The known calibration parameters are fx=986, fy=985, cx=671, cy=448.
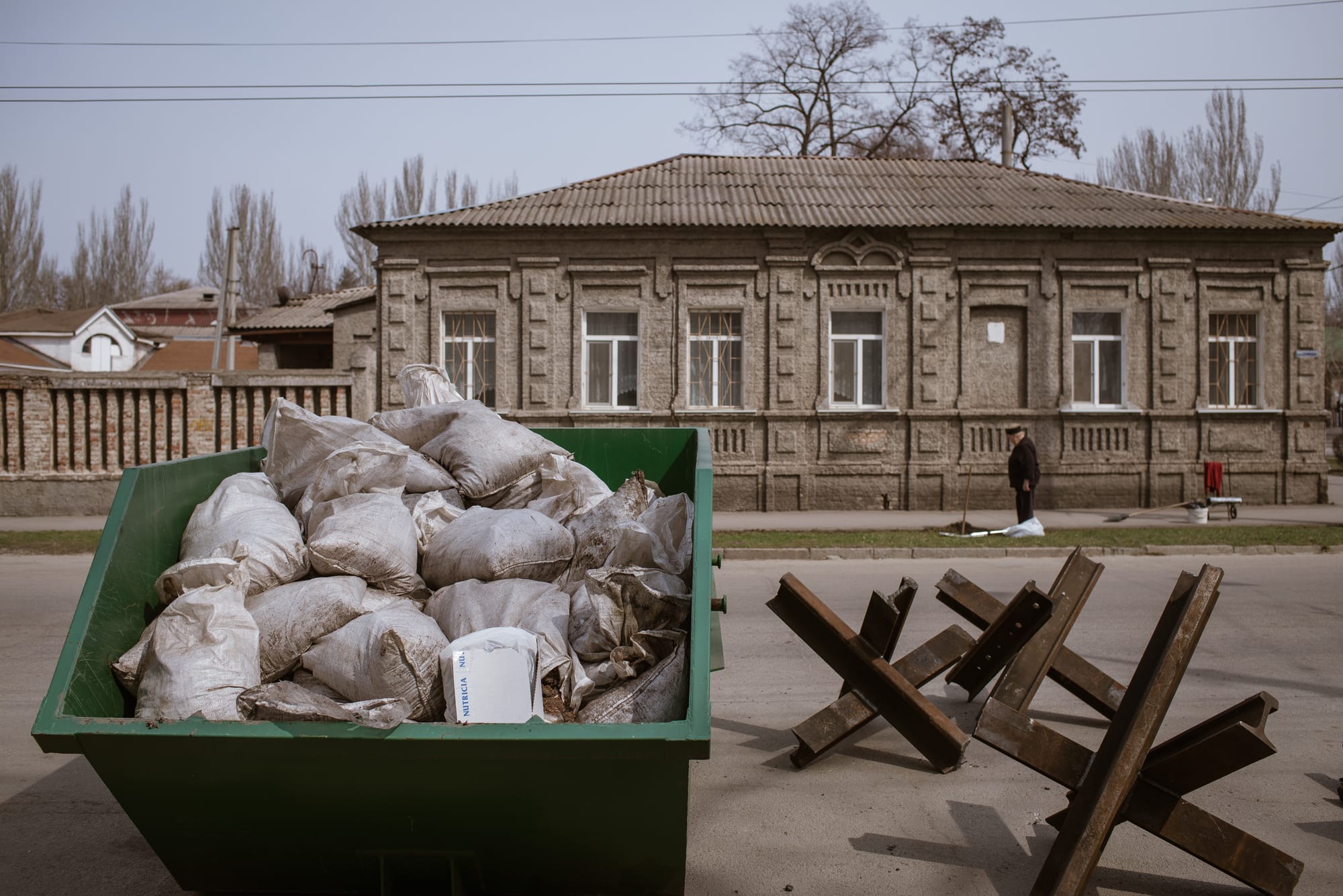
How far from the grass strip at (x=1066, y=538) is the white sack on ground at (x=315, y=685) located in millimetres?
8840

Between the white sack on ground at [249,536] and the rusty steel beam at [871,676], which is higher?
the white sack on ground at [249,536]

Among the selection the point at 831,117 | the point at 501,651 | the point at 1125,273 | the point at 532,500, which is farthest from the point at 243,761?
Answer: the point at 831,117

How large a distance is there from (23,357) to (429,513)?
37831mm

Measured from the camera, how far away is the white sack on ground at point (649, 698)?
2.79m

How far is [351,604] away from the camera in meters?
3.19

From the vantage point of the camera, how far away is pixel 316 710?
2424 mm

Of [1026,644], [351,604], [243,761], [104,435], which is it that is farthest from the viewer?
[104,435]

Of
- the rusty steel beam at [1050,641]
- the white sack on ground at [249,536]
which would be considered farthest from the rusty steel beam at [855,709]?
the white sack on ground at [249,536]

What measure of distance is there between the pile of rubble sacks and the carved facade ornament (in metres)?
13.3

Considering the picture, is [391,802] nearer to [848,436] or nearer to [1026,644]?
[1026,644]

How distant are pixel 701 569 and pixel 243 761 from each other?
130cm

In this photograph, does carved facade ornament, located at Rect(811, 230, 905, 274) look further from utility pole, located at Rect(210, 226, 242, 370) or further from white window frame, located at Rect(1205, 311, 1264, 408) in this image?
utility pole, located at Rect(210, 226, 242, 370)

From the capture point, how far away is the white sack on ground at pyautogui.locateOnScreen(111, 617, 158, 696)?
2871mm

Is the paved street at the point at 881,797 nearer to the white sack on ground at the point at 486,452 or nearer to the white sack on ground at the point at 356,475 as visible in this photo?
the white sack on ground at the point at 356,475
